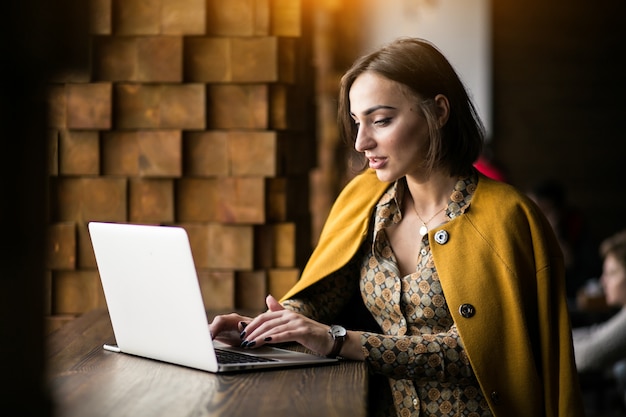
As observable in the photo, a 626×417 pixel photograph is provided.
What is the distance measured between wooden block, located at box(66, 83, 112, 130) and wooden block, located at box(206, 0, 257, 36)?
39 centimetres

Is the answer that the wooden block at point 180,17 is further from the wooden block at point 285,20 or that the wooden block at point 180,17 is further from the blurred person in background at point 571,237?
the blurred person in background at point 571,237

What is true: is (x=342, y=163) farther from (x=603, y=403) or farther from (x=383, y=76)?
(x=383, y=76)

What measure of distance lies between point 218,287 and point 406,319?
3.40ft

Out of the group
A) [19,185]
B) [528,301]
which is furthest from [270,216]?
[19,185]

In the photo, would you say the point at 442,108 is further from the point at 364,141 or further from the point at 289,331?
the point at 289,331

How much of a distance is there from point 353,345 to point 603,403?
2.28 metres

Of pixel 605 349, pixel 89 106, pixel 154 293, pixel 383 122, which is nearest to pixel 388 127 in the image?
pixel 383 122

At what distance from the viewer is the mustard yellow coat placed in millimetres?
2199

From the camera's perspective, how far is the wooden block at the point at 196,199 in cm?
320

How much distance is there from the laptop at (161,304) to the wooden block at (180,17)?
3.76ft

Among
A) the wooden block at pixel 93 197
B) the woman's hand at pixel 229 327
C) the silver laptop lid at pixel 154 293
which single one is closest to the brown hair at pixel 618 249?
the wooden block at pixel 93 197

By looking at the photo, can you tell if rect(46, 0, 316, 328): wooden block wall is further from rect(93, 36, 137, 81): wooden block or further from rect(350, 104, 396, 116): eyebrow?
rect(350, 104, 396, 116): eyebrow

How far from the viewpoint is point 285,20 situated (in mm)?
3176

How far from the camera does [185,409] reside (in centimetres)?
165
